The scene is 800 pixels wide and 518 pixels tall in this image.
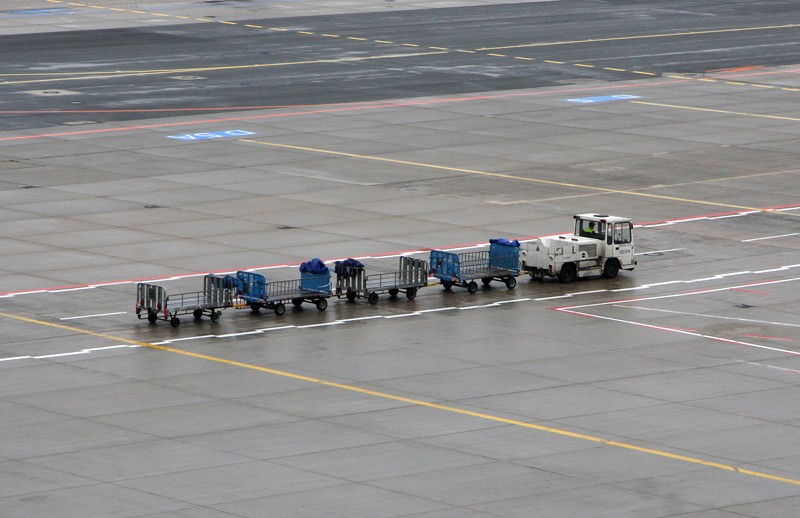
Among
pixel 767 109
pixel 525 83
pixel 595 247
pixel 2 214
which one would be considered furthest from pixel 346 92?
pixel 595 247

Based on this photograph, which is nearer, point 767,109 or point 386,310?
point 386,310

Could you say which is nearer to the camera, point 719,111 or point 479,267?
point 479,267

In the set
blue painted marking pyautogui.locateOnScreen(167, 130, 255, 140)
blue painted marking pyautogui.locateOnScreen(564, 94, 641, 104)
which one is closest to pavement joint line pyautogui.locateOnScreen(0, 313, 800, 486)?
blue painted marking pyautogui.locateOnScreen(167, 130, 255, 140)

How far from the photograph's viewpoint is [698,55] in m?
133

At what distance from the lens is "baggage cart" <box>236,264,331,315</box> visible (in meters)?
60.2

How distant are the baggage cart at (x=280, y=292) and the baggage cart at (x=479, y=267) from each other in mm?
4846

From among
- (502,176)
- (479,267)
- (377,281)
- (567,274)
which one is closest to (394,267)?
(377,281)

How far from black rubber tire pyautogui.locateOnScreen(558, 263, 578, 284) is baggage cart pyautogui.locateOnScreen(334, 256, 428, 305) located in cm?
580

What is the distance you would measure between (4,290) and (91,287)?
3270 mm

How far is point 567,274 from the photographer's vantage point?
219 feet

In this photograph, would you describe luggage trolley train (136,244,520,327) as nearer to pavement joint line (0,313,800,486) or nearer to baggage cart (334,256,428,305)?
baggage cart (334,256,428,305)

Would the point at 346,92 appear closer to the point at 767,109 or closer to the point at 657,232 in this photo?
the point at 767,109

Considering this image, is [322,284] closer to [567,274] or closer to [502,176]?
[567,274]

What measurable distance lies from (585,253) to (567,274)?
1.24 metres
